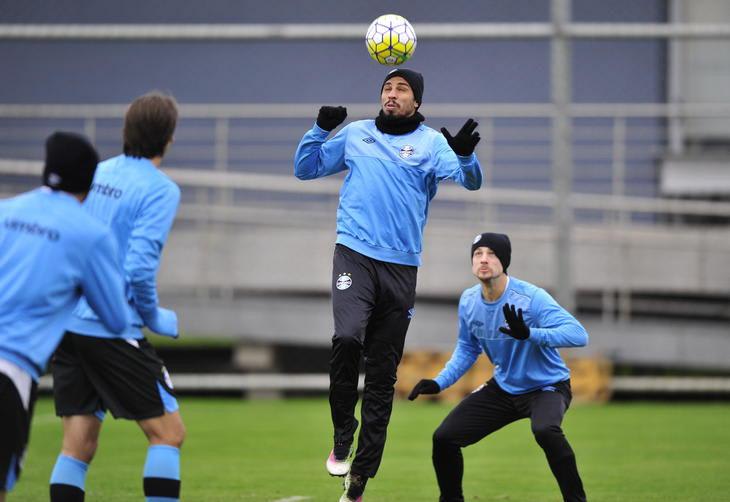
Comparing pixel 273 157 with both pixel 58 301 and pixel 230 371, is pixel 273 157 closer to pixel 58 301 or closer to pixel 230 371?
pixel 230 371

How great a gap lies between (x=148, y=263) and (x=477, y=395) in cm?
233

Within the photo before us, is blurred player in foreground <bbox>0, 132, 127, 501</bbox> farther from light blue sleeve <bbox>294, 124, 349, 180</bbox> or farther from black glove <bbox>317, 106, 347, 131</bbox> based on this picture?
light blue sleeve <bbox>294, 124, 349, 180</bbox>

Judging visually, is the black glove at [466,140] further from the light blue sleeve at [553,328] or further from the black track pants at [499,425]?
the black track pants at [499,425]

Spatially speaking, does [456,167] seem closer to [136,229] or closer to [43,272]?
[136,229]

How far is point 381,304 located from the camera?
6965 mm

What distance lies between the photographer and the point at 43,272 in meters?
4.52

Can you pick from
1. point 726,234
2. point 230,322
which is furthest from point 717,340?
point 230,322

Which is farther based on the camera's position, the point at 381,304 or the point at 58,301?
the point at 381,304

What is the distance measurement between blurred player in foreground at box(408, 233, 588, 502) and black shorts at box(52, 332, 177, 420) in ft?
5.28

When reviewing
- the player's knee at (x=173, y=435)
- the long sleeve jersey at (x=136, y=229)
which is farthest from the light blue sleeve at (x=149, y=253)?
the player's knee at (x=173, y=435)

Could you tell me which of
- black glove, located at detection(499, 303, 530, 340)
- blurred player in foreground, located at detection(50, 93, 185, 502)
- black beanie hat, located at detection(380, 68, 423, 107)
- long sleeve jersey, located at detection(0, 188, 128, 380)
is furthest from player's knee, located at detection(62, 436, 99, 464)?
black beanie hat, located at detection(380, 68, 423, 107)

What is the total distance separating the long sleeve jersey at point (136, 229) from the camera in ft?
17.6

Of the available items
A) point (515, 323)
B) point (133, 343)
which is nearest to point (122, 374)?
point (133, 343)

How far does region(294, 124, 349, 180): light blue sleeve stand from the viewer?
23.2ft
